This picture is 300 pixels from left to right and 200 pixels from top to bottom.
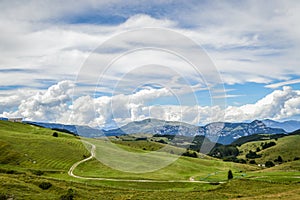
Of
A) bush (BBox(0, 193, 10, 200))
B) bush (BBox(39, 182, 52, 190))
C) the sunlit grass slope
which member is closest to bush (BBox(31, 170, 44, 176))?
the sunlit grass slope

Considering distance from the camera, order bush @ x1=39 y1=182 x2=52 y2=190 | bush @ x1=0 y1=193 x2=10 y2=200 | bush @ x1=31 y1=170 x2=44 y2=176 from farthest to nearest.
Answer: bush @ x1=31 y1=170 x2=44 y2=176
bush @ x1=39 y1=182 x2=52 y2=190
bush @ x1=0 y1=193 x2=10 y2=200

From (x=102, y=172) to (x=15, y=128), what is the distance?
97280 millimetres

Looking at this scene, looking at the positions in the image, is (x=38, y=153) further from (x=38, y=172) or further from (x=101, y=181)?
(x=101, y=181)

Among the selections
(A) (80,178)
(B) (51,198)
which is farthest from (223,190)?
(A) (80,178)

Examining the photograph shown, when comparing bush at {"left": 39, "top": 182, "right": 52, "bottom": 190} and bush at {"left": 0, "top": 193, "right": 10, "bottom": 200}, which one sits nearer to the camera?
bush at {"left": 0, "top": 193, "right": 10, "bottom": 200}

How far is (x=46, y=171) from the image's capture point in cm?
9219

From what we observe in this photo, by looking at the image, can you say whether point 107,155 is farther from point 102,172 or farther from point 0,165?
point 0,165

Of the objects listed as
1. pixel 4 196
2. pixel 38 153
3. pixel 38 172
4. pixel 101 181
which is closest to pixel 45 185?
pixel 4 196

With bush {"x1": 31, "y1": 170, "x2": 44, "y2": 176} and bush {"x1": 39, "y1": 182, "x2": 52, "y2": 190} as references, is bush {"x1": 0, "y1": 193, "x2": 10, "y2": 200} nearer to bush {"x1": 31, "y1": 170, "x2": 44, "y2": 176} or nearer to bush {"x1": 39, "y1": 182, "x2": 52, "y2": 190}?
bush {"x1": 39, "y1": 182, "x2": 52, "y2": 190}

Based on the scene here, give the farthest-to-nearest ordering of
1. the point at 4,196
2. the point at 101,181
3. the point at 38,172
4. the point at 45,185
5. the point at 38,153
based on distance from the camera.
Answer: the point at 38,153
the point at 38,172
the point at 101,181
the point at 45,185
the point at 4,196

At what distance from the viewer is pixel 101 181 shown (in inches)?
3258

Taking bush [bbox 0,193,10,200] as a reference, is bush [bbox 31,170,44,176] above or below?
below

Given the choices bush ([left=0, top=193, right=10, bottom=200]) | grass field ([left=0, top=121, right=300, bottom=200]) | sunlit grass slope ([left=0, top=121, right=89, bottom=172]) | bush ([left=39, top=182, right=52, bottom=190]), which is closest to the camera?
bush ([left=0, top=193, right=10, bottom=200])

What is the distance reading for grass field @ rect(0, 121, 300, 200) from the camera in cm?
5212
